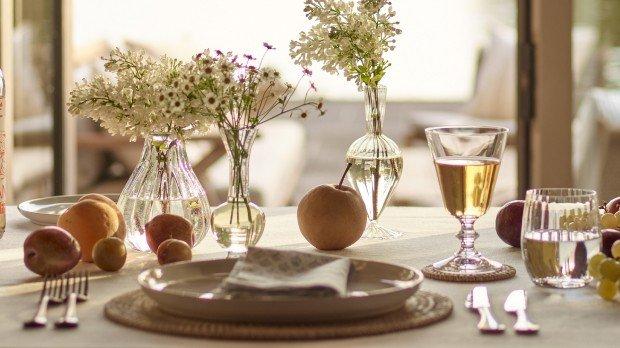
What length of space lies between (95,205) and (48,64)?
8.86 ft

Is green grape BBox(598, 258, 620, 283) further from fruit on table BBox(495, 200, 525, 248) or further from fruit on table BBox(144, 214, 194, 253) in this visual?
fruit on table BBox(144, 214, 194, 253)

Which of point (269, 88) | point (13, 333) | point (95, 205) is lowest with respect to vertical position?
point (13, 333)

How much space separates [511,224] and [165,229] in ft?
1.63

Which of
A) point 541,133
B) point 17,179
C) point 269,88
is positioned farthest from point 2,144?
point 17,179

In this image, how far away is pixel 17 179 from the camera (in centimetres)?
429

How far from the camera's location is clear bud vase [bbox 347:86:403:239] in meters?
1.72

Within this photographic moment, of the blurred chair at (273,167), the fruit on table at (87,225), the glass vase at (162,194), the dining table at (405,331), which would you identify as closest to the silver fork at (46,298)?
the dining table at (405,331)

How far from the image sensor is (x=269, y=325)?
115cm

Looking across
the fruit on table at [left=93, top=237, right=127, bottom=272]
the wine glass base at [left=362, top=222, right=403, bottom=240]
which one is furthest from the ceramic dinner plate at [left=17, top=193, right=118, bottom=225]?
the wine glass base at [left=362, top=222, right=403, bottom=240]

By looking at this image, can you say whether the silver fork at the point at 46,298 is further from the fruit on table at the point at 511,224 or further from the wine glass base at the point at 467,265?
the fruit on table at the point at 511,224

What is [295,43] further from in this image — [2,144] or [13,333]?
[13,333]

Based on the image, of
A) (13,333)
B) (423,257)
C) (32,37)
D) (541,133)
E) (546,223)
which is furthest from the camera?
(32,37)

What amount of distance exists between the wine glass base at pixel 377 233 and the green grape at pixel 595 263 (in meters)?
0.48

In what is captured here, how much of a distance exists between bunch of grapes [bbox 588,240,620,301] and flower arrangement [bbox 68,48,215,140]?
54 cm
